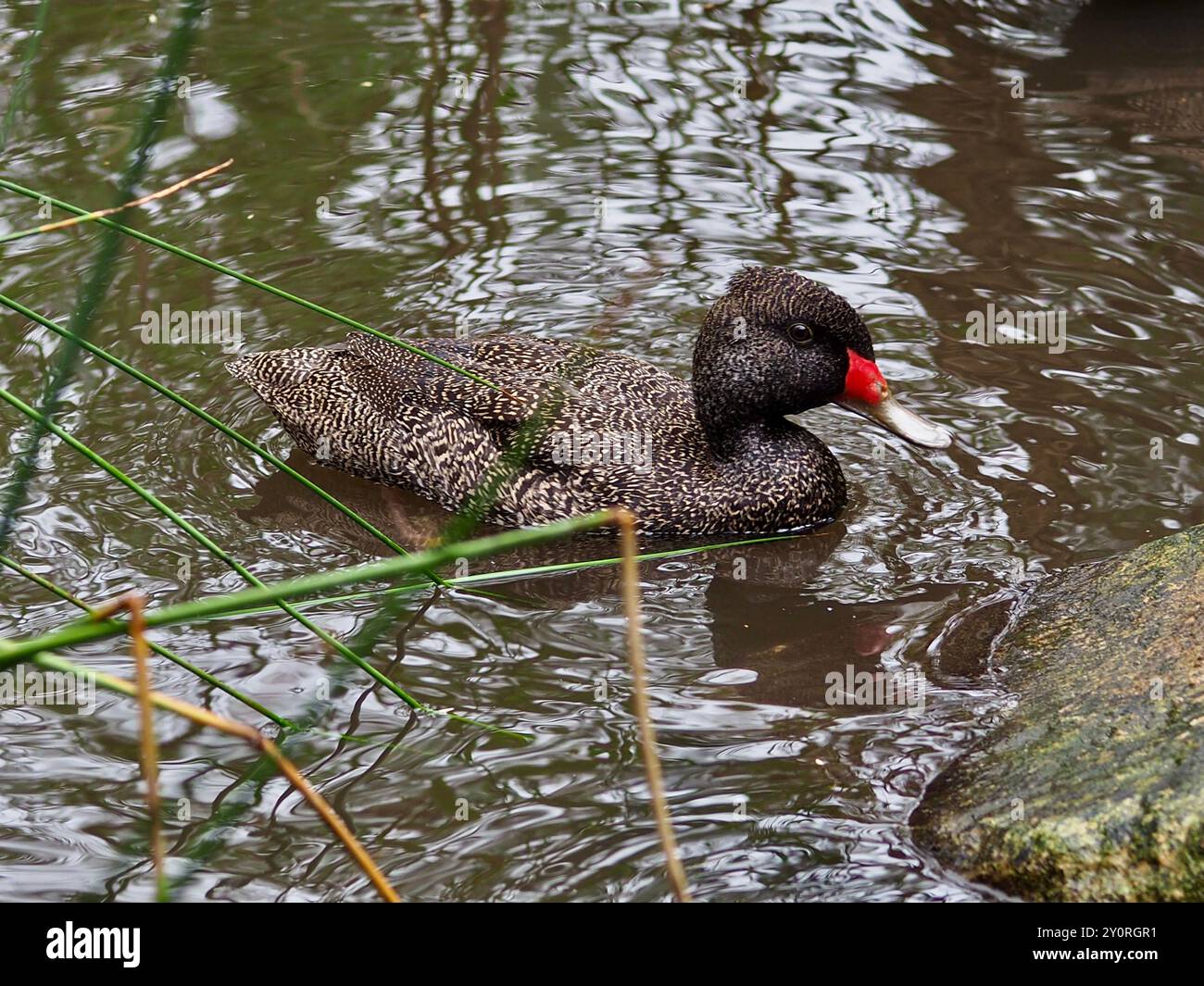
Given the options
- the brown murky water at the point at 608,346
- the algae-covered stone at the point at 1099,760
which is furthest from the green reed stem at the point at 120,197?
the algae-covered stone at the point at 1099,760

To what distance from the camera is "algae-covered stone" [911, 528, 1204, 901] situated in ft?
14.2

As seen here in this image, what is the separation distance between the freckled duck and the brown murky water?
0.25 metres

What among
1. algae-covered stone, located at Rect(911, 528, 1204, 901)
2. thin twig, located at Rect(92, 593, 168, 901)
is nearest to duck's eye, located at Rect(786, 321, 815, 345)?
algae-covered stone, located at Rect(911, 528, 1204, 901)

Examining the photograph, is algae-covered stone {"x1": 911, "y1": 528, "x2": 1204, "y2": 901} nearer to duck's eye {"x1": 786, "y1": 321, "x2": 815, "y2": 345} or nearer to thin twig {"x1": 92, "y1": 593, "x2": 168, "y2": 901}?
duck's eye {"x1": 786, "y1": 321, "x2": 815, "y2": 345}

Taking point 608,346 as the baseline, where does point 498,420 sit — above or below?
above

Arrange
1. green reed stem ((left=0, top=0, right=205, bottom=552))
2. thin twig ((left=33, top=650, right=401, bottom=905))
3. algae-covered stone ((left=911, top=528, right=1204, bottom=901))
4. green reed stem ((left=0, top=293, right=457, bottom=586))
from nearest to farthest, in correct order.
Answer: green reed stem ((left=0, top=0, right=205, bottom=552)) < thin twig ((left=33, top=650, right=401, bottom=905)) < green reed stem ((left=0, top=293, right=457, bottom=586)) < algae-covered stone ((left=911, top=528, right=1204, bottom=901))

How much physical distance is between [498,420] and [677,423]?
934 millimetres

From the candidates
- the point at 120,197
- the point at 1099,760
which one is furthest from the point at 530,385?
the point at 120,197

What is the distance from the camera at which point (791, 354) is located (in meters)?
7.04

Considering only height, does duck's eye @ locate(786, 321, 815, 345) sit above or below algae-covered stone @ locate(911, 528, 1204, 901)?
above

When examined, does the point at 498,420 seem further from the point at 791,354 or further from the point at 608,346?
the point at 608,346

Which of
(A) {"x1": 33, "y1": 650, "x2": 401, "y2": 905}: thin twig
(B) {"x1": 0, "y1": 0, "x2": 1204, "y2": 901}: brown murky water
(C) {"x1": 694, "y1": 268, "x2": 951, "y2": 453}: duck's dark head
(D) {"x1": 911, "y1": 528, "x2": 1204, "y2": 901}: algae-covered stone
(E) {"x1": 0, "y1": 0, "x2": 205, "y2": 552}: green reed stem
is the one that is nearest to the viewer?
(E) {"x1": 0, "y1": 0, "x2": 205, "y2": 552}: green reed stem

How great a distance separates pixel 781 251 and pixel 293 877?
Answer: 5443 mm
